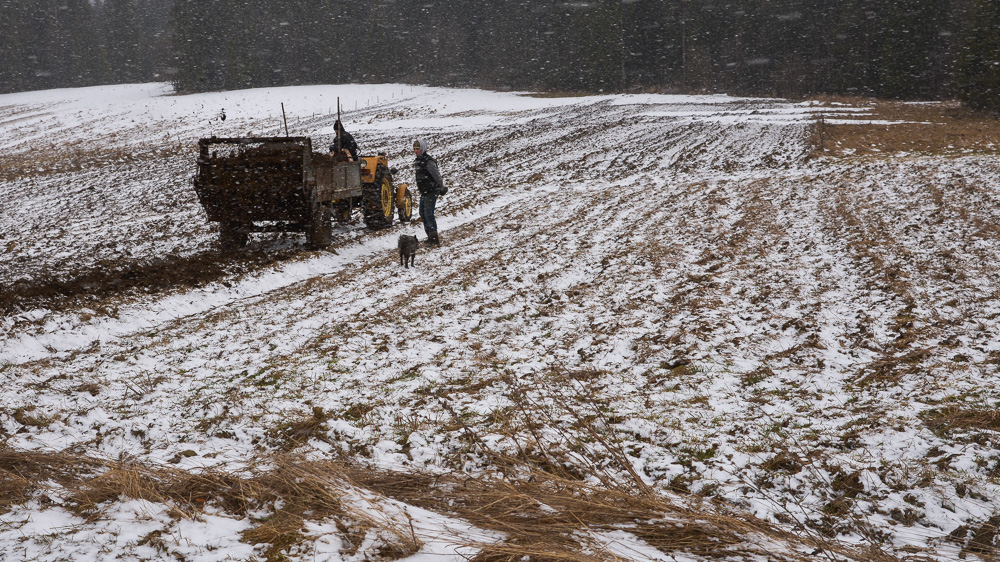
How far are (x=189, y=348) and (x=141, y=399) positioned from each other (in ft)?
4.72

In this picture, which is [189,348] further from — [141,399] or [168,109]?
[168,109]

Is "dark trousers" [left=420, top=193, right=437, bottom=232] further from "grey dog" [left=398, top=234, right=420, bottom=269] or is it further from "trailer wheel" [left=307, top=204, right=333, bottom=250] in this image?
"trailer wheel" [left=307, top=204, right=333, bottom=250]

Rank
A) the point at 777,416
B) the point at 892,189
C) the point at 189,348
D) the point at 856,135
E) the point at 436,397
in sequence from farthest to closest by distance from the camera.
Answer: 1. the point at 856,135
2. the point at 892,189
3. the point at 189,348
4. the point at 436,397
5. the point at 777,416

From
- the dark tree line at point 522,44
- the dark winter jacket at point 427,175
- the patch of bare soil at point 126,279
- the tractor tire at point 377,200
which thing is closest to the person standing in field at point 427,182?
the dark winter jacket at point 427,175

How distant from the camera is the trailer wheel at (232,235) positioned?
11.2m

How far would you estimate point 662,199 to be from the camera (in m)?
16.1

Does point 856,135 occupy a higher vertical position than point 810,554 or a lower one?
higher

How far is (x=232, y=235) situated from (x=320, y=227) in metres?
1.63

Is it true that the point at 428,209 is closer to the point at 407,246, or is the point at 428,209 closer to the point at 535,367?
the point at 407,246

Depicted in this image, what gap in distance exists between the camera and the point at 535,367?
5.97 m

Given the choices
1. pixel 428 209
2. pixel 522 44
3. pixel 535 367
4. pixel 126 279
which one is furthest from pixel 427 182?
pixel 522 44

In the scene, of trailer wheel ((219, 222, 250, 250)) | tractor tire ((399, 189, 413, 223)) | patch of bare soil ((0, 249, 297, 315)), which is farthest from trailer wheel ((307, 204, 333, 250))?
tractor tire ((399, 189, 413, 223))

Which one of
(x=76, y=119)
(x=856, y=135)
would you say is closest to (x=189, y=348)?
(x=856, y=135)

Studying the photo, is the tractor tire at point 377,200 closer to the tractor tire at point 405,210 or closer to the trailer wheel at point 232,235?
the tractor tire at point 405,210
